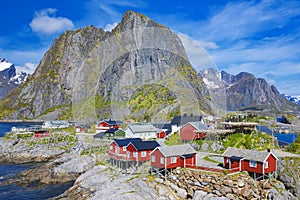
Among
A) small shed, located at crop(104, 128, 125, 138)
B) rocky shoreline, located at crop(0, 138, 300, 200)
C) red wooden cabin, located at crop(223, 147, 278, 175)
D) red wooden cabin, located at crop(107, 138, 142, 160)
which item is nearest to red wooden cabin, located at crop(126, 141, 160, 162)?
red wooden cabin, located at crop(107, 138, 142, 160)

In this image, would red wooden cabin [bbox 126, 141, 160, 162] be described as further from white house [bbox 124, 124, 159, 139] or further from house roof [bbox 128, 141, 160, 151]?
white house [bbox 124, 124, 159, 139]

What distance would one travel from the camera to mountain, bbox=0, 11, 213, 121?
72438 millimetres

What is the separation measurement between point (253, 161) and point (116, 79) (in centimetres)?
9703

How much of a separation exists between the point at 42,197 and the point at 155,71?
64.7 m

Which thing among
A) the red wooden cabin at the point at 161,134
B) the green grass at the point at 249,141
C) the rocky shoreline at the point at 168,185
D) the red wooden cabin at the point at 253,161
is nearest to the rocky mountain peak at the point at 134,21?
the red wooden cabin at the point at 161,134

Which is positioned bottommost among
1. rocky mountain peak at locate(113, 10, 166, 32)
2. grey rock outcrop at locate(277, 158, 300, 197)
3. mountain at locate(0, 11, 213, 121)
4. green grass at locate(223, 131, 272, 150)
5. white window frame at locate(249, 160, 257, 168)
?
grey rock outcrop at locate(277, 158, 300, 197)

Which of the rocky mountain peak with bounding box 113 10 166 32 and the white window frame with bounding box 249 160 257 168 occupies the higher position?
the rocky mountain peak with bounding box 113 10 166 32

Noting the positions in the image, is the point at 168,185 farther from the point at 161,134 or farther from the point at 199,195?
the point at 161,134

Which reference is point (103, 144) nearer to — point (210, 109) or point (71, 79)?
point (210, 109)

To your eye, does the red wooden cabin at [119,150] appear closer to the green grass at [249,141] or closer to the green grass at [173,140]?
the green grass at [173,140]

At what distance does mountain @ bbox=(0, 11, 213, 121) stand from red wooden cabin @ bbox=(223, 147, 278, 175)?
101 feet

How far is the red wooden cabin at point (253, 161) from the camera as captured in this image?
23.7m

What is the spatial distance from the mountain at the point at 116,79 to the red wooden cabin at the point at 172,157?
1145 inches

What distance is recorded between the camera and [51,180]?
32562 millimetres
